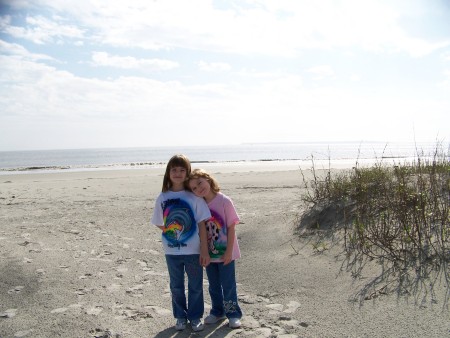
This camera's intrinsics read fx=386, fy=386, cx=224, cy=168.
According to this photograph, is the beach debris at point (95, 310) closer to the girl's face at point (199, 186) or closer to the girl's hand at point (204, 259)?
the girl's hand at point (204, 259)

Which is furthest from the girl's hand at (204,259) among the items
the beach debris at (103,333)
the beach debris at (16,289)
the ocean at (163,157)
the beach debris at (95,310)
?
the ocean at (163,157)

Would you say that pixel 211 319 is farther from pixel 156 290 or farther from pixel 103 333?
pixel 156 290

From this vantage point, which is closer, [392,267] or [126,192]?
[392,267]

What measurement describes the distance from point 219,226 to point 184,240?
1.03 ft

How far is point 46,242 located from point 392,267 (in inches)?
193

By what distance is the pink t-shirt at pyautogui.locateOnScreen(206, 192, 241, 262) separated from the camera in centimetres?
322

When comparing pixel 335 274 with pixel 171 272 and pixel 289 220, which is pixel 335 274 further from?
pixel 289 220

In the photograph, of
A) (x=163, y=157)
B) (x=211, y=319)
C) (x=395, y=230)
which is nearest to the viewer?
(x=211, y=319)

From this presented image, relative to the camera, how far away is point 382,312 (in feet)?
10.4

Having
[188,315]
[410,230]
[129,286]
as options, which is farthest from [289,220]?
[188,315]

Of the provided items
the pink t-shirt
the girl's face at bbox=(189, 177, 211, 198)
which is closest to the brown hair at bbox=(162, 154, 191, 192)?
the girl's face at bbox=(189, 177, 211, 198)

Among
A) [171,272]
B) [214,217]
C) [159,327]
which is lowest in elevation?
[159,327]

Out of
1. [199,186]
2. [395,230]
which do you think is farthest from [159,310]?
[395,230]

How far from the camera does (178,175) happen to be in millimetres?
3207
